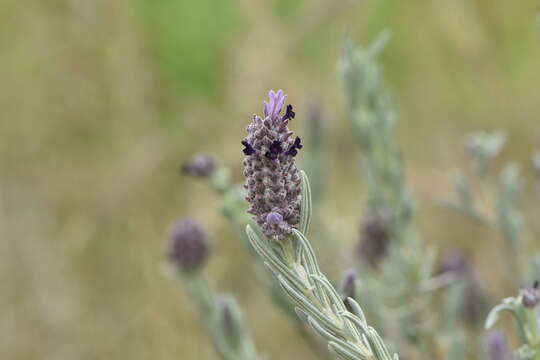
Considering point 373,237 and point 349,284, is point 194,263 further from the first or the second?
point 349,284

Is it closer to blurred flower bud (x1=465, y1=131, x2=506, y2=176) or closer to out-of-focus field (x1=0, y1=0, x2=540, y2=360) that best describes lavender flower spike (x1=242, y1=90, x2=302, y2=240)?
blurred flower bud (x1=465, y1=131, x2=506, y2=176)

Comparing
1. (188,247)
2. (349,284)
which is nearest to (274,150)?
(349,284)

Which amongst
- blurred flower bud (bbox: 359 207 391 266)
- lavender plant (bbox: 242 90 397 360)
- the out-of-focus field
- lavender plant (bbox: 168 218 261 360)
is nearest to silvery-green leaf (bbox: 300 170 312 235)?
lavender plant (bbox: 242 90 397 360)

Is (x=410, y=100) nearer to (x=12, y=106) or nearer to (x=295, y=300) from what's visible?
(x=12, y=106)

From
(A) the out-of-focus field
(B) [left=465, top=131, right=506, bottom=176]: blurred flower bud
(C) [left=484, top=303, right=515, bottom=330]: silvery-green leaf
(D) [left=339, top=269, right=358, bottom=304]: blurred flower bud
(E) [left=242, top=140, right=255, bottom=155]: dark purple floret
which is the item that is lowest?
(C) [left=484, top=303, right=515, bottom=330]: silvery-green leaf

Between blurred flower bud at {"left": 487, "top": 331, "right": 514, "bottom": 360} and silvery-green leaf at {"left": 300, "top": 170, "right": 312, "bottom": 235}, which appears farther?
blurred flower bud at {"left": 487, "top": 331, "right": 514, "bottom": 360}

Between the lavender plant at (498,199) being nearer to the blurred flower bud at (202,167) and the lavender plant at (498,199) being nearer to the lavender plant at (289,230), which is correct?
the blurred flower bud at (202,167)

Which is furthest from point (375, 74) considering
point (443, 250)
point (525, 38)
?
point (525, 38)
